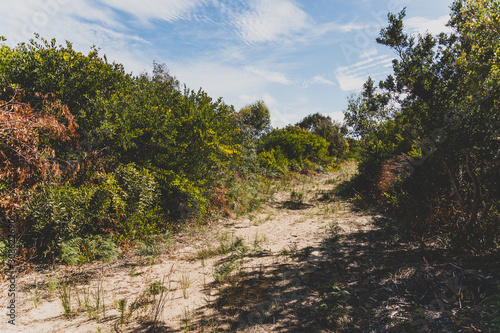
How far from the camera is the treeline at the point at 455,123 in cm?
335

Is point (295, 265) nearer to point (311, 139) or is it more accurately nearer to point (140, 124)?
point (140, 124)

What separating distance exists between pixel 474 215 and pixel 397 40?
9.52 feet

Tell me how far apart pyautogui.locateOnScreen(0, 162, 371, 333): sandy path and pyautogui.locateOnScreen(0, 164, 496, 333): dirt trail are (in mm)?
14

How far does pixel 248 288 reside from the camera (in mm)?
3924

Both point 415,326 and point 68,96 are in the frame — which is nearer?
point 415,326

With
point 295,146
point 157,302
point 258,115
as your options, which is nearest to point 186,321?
point 157,302

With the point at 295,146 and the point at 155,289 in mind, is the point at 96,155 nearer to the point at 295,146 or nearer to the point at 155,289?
the point at 155,289

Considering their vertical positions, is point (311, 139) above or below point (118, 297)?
above

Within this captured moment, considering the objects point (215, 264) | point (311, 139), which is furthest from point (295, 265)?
point (311, 139)

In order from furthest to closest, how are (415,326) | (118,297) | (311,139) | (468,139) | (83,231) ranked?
(311,139), (83,231), (118,297), (468,139), (415,326)

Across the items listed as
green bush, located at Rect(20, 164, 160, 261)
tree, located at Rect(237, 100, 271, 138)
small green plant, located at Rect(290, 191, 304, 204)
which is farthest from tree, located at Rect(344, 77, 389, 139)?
tree, located at Rect(237, 100, 271, 138)

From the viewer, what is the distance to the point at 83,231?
5086 millimetres

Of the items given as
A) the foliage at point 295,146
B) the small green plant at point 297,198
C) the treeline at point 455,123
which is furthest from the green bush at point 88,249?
the foliage at point 295,146

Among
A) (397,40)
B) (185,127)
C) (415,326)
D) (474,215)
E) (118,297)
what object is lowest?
(415,326)
